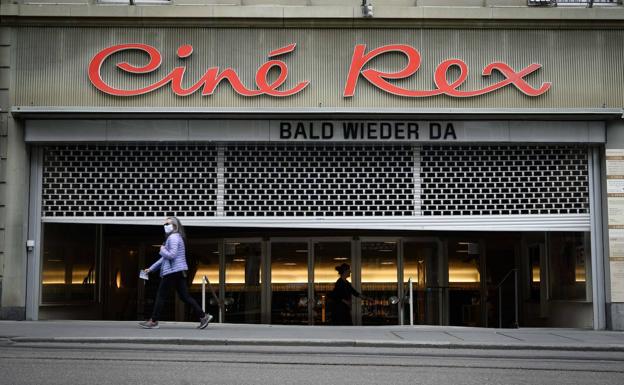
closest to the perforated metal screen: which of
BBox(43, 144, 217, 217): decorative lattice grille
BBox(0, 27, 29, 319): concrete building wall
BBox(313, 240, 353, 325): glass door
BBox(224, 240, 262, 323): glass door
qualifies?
BBox(43, 144, 217, 217): decorative lattice grille

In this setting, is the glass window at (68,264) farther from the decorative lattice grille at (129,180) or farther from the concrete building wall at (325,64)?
the concrete building wall at (325,64)

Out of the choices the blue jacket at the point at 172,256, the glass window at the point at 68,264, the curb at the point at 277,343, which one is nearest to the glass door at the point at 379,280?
the glass window at the point at 68,264

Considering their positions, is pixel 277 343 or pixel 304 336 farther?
pixel 304 336

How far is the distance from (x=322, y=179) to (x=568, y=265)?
5.15 meters

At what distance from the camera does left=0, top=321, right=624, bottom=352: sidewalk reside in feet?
38.8

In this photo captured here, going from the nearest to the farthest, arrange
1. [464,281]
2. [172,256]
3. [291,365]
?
[291,365] < [172,256] < [464,281]

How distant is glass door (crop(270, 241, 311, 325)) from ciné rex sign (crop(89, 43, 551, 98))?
5.97 metres

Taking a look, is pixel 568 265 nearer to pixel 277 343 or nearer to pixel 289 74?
pixel 289 74

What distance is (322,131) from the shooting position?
1606cm

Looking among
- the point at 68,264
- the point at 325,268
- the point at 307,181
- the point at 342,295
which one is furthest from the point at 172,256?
the point at 325,268

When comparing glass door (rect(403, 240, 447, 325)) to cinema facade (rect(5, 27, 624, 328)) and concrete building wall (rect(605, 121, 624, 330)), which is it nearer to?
cinema facade (rect(5, 27, 624, 328))

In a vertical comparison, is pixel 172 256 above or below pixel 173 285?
above

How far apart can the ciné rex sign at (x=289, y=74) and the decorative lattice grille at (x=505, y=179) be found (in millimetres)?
1123

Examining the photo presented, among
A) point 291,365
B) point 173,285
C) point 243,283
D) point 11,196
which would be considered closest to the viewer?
point 291,365
